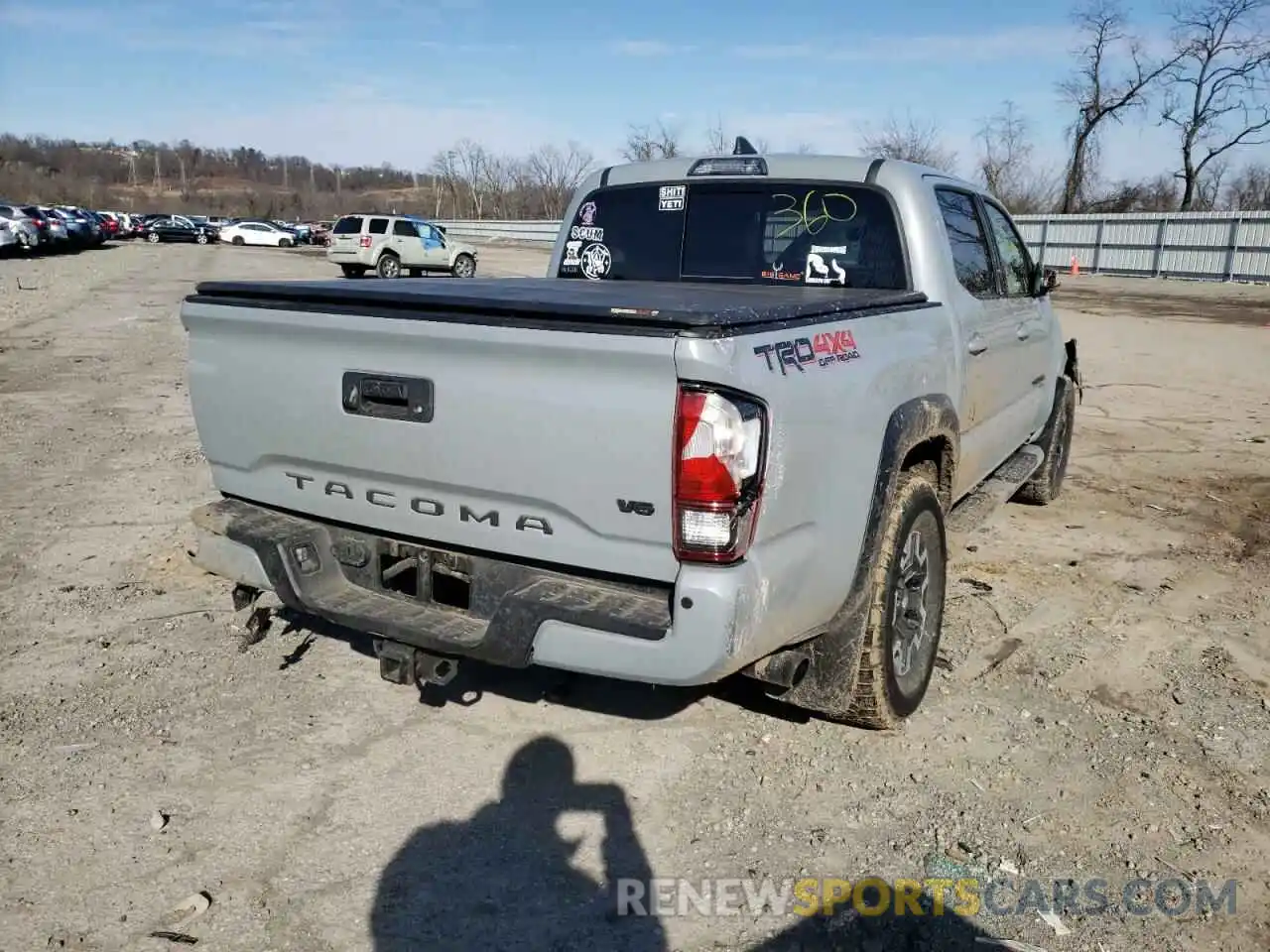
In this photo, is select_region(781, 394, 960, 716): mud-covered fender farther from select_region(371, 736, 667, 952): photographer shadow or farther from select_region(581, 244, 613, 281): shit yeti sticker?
select_region(581, 244, 613, 281): shit yeti sticker

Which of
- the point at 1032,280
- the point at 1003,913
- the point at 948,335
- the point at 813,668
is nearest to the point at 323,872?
the point at 813,668

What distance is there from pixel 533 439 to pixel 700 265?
2.20 m

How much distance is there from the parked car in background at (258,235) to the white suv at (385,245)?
76.3ft

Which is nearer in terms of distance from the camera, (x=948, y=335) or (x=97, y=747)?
(x=97, y=747)

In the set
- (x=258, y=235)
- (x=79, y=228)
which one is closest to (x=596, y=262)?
(x=79, y=228)

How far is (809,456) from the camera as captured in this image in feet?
9.35

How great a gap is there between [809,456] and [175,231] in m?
57.1

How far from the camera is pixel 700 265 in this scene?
4719 mm

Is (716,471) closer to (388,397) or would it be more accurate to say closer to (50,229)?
(388,397)

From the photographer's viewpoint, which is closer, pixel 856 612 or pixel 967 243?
pixel 856 612

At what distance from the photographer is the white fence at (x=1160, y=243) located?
31.1m

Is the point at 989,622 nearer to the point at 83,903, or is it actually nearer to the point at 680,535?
the point at 680,535

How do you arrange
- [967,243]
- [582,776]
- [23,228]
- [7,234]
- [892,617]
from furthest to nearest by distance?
[23,228]
[7,234]
[967,243]
[892,617]
[582,776]

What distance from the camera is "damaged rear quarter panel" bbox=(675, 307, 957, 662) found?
104 inches
